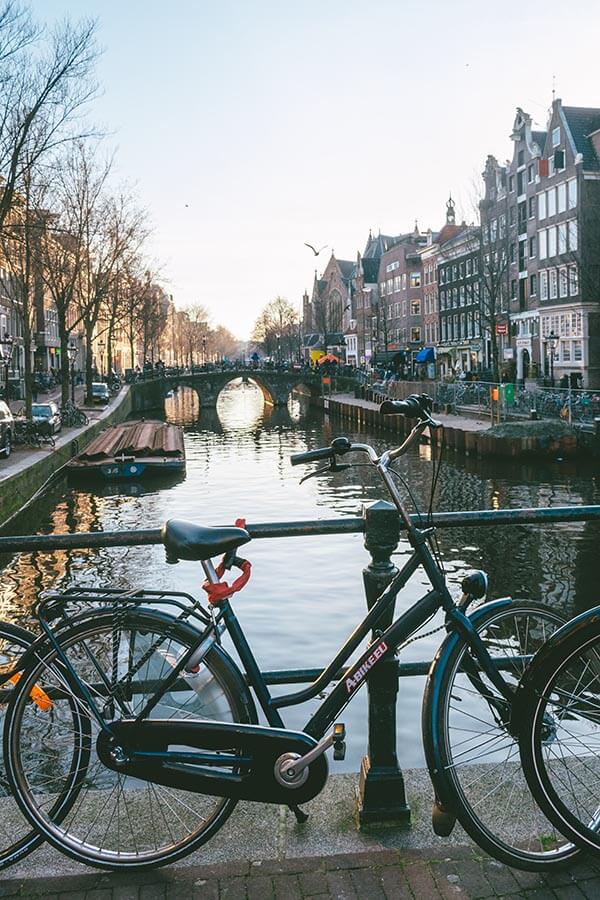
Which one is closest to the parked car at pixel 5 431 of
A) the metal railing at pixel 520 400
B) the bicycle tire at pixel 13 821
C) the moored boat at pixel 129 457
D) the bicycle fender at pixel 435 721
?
the moored boat at pixel 129 457

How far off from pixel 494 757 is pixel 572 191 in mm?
48567

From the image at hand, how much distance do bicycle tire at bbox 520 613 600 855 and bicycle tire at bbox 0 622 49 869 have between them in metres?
1.57

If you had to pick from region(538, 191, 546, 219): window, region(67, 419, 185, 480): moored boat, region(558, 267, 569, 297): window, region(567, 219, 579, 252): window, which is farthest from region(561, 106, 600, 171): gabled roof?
region(67, 419, 185, 480): moored boat

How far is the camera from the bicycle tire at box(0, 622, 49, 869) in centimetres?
285

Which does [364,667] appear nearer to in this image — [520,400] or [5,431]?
[5,431]

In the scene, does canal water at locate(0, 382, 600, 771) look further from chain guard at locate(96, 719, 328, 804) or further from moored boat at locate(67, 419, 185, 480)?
moored boat at locate(67, 419, 185, 480)

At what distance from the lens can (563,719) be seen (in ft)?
9.54

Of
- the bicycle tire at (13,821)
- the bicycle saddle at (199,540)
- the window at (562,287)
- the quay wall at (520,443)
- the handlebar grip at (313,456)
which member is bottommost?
the quay wall at (520,443)

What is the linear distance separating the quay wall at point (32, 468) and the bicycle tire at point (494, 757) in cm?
1665

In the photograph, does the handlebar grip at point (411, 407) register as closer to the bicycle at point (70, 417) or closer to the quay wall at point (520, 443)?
the quay wall at point (520, 443)

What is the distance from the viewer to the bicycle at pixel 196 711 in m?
2.84

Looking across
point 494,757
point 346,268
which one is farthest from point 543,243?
point 346,268

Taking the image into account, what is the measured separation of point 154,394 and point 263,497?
154ft

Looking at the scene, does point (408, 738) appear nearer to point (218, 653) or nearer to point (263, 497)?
point (218, 653)
